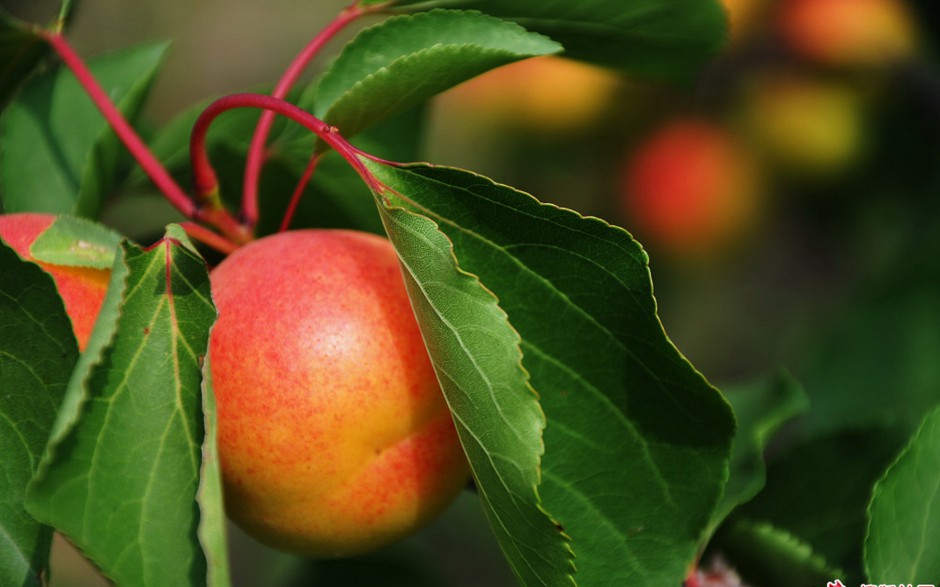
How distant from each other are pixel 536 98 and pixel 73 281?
105 cm

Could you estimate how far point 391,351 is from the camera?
1.89 feet

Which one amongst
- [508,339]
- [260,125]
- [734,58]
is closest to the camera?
[508,339]

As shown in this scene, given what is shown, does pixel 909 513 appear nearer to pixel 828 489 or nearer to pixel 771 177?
pixel 828 489

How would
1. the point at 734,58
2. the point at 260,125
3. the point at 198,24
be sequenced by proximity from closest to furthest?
1. the point at 260,125
2. the point at 734,58
3. the point at 198,24

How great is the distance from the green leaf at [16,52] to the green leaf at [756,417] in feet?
2.07

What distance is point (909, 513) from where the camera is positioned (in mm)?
654

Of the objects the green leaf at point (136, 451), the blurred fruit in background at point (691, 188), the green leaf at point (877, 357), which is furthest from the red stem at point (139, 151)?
the blurred fruit in background at point (691, 188)

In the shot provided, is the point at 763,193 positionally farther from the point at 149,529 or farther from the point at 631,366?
the point at 149,529

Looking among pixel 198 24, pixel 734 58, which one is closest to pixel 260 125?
pixel 734 58

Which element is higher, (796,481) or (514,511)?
(514,511)

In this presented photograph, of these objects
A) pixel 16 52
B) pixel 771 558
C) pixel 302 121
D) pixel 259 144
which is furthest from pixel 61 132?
pixel 771 558

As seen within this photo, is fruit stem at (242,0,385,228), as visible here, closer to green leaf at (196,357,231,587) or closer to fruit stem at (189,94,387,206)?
fruit stem at (189,94,387,206)

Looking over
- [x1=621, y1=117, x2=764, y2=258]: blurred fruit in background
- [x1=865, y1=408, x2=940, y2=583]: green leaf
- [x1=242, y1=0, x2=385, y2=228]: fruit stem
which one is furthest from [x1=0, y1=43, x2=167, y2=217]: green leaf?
[x1=621, y1=117, x2=764, y2=258]: blurred fruit in background

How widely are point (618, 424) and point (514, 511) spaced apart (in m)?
0.11
